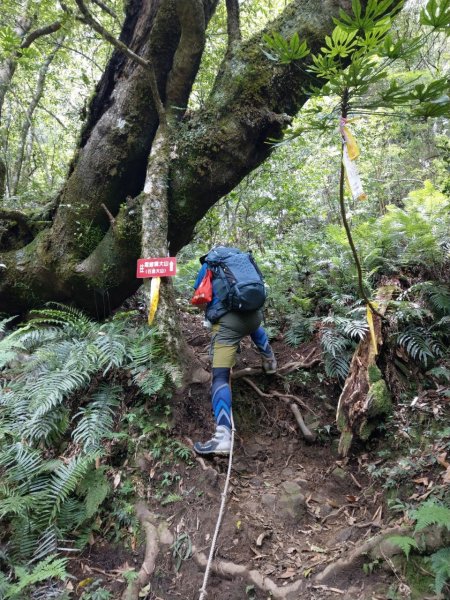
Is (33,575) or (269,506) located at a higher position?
(33,575)

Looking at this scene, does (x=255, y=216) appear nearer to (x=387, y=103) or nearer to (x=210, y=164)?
(x=210, y=164)

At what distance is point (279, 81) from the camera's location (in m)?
5.06

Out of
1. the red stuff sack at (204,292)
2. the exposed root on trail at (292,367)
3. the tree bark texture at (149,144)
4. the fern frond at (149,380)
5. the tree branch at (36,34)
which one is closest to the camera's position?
the fern frond at (149,380)

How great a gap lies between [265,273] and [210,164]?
273cm

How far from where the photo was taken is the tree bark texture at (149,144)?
16.8 ft

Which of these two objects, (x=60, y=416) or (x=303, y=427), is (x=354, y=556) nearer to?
(x=303, y=427)

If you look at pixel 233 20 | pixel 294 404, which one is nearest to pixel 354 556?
pixel 294 404

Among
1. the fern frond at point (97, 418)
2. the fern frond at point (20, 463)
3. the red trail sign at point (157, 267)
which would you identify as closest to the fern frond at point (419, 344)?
the red trail sign at point (157, 267)

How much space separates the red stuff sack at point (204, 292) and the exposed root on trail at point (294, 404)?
121cm

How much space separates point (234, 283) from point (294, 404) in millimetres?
1659

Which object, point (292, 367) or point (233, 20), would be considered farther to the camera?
point (233, 20)

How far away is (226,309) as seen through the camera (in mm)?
4242

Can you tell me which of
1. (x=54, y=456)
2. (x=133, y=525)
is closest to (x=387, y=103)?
(x=133, y=525)

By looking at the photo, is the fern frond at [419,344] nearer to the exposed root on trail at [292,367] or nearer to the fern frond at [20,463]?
the exposed root on trail at [292,367]
